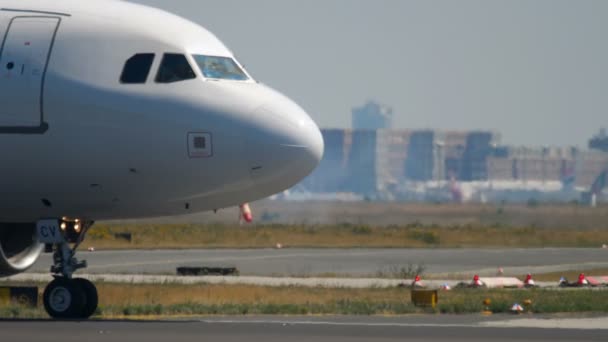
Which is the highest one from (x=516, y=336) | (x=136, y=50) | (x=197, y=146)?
(x=136, y=50)

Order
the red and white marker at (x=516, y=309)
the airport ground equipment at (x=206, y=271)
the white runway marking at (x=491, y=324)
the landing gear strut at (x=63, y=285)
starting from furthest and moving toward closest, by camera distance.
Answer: the airport ground equipment at (x=206, y=271) < the red and white marker at (x=516, y=309) < the landing gear strut at (x=63, y=285) < the white runway marking at (x=491, y=324)

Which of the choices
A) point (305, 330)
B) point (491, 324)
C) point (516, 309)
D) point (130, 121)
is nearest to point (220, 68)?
point (130, 121)

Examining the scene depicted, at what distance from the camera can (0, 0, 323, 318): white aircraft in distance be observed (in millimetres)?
30219

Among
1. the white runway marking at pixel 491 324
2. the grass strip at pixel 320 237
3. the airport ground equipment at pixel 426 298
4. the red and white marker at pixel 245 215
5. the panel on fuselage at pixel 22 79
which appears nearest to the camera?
the panel on fuselage at pixel 22 79

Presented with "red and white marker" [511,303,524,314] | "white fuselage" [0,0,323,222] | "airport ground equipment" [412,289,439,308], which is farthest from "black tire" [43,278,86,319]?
"red and white marker" [511,303,524,314]

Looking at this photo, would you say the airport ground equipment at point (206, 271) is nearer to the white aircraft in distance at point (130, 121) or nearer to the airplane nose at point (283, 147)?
the white aircraft in distance at point (130, 121)

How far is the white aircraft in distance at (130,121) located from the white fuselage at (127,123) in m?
0.02

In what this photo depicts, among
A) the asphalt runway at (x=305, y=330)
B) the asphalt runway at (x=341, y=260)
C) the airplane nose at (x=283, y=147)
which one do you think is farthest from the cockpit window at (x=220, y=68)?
the asphalt runway at (x=341, y=260)

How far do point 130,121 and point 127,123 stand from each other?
71mm

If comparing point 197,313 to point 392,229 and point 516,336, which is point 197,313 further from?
point 392,229

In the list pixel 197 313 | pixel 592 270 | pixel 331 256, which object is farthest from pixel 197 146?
pixel 331 256

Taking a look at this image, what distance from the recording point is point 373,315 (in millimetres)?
35188

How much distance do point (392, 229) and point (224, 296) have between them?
5107 cm

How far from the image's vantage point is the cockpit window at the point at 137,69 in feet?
100
